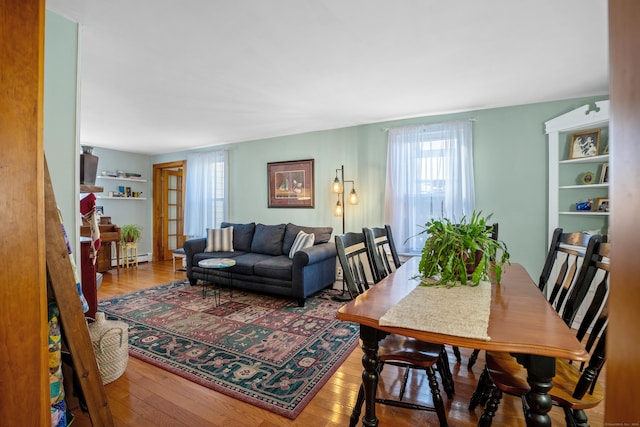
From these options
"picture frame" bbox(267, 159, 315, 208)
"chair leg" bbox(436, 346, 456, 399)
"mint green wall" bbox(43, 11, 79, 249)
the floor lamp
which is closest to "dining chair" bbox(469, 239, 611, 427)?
"chair leg" bbox(436, 346, 456, 399)

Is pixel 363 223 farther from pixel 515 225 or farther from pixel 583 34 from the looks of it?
pixel 583 34

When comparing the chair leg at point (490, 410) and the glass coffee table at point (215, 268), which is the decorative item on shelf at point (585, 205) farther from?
the glass coffee table at point (215, 268)

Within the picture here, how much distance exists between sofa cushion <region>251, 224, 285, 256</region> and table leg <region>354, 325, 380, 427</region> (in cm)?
314

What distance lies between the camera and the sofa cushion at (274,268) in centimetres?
344

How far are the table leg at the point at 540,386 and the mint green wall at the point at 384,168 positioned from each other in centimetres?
289

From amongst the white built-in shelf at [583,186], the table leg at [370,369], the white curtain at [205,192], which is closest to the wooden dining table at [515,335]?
the table leg at [370,369]

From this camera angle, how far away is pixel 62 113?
178 centimetres

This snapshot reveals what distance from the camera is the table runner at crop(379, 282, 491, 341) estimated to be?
953 millimetres

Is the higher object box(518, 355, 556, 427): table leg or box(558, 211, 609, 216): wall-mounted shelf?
box(558, 211, 609, 216): wall-mounted shelf

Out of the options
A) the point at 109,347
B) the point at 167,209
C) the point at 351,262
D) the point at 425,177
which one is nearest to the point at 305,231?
the point at 425,177

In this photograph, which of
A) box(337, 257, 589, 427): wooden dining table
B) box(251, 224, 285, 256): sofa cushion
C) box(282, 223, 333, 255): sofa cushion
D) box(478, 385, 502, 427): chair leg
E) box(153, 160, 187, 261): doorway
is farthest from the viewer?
box(153, 160, 187, 261): doorway

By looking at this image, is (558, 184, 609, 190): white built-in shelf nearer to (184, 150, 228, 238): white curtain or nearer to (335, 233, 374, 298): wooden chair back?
(335, 233, 374, 298): wooden chair back

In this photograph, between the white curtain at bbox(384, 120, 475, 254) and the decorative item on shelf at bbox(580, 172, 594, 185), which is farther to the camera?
the white curtain at bbox(384, 120, 475, 254)

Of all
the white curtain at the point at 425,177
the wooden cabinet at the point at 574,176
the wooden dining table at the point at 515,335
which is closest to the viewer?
the wooden dining table at the point at 515,335
